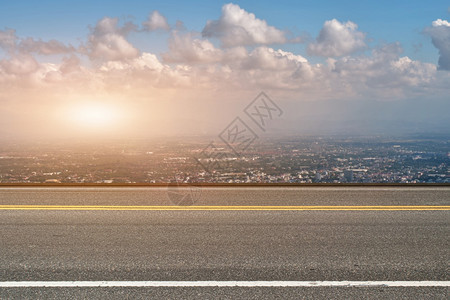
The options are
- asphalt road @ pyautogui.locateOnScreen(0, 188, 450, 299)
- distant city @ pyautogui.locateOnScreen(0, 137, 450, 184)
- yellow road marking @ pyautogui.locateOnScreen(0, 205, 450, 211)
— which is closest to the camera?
asphalt road @ pyautogui.locateOnScreen(0, 188, 450, 299)

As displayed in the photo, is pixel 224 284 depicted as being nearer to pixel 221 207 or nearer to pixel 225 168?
pixel 221 207

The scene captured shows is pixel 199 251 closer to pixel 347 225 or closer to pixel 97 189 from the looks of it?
pixel 347 225

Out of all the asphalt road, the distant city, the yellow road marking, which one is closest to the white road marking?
the asphalt road

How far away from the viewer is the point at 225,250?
5281mm

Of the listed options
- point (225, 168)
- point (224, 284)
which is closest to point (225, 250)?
point (224, 284)

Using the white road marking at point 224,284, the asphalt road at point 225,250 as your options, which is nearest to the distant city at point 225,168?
the asphalt road at point 225,250

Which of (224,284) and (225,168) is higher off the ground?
(224,284)

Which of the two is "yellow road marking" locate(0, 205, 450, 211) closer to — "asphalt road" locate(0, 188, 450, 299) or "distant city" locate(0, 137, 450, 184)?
"asphalt road" locate(0, 188, 450, 299)

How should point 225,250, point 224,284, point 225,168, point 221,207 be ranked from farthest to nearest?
point 225,168 → point 221,207 → point 225,250 → point 224,284

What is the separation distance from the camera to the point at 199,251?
5.25m

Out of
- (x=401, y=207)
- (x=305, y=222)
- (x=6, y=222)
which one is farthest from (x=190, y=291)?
(x=401, y=207)

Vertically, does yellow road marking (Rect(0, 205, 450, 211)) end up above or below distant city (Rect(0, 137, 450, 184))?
above

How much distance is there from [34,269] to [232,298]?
2.56m

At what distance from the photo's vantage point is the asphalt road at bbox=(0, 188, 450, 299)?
161 inches
